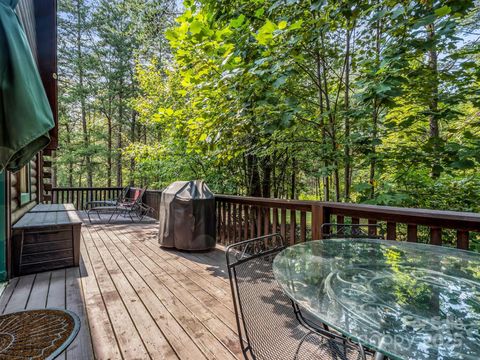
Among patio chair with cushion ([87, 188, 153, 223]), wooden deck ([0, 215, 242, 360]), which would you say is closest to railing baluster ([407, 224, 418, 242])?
wooden deck ([0, 215, 242, 360])

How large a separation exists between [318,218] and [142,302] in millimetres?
1871

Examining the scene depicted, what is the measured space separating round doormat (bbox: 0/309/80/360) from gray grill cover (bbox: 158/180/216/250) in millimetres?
1860

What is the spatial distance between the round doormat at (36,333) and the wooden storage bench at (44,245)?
114 centimetres

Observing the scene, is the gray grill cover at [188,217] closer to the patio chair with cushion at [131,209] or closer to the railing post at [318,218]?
the railing post at [318,218]

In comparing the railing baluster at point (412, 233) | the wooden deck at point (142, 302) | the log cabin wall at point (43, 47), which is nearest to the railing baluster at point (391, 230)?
the railing baluster at point (412, 233)

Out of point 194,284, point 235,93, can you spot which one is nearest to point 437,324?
point 194,284

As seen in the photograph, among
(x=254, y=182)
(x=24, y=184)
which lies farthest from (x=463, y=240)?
(x=24, y=184)

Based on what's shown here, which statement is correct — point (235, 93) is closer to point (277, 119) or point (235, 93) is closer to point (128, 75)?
point (277, 119)

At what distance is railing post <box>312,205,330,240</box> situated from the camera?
2512 mm

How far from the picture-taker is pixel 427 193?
3885 mm

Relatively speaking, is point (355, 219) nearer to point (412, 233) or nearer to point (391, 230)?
point (391, 230)

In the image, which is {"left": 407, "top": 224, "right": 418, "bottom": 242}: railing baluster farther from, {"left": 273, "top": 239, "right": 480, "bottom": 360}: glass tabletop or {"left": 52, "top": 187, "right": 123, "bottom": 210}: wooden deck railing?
{"left": 52, "top": 187, "right": 123, "bottom": 210}: wooden deck railing

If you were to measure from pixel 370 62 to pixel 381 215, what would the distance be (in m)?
1.97

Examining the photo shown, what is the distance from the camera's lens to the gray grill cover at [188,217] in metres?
3.84
